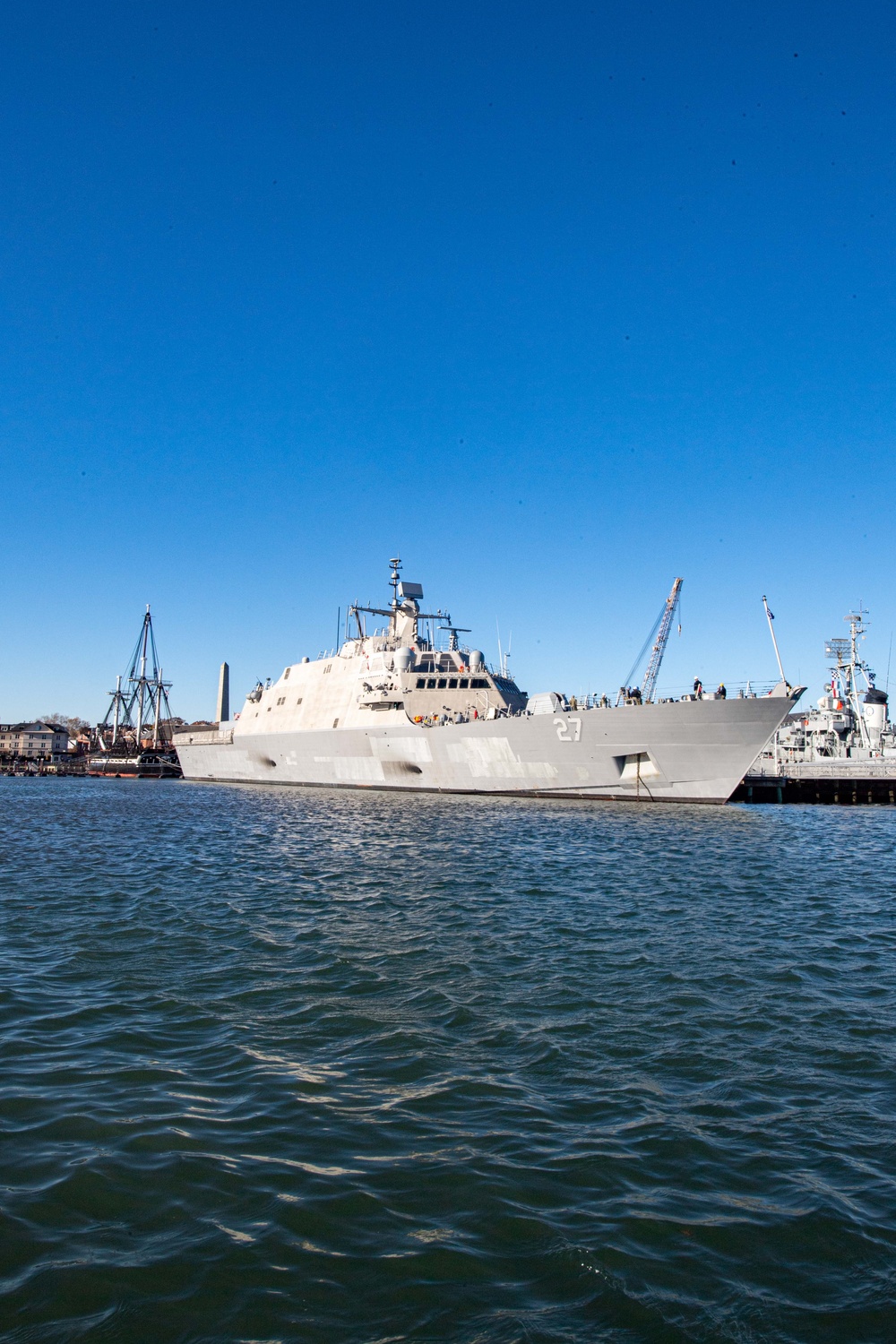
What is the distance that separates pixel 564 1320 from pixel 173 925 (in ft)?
30.0

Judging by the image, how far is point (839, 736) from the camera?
2339 inches

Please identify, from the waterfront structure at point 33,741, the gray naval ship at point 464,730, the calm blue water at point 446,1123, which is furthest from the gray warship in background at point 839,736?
the waterfront structure at point 33,741

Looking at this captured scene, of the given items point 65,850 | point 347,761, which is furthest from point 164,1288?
point 347,761

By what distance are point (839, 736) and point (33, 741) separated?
4939 inches

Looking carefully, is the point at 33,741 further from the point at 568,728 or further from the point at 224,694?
the point at 568,728

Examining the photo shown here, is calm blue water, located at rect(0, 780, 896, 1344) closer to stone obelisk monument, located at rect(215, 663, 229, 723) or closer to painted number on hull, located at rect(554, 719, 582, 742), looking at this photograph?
painted number on hull, located at rect(554, 719, 582, 742)

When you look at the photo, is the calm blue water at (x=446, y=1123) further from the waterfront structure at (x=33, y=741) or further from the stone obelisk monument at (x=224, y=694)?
the waterfront structure at (x=33, y=741)

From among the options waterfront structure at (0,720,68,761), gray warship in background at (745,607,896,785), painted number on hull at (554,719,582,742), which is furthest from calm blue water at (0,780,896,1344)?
waterfront structure at (0,720,68,761)

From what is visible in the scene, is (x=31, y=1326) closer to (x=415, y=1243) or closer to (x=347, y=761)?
(x=415, y=1243)

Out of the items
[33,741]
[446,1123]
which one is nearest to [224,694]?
[33,741]

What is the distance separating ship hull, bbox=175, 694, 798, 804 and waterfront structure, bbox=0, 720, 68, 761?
363 feet

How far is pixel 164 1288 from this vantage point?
12.4ft

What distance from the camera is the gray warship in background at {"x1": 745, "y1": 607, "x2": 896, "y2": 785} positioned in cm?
5238

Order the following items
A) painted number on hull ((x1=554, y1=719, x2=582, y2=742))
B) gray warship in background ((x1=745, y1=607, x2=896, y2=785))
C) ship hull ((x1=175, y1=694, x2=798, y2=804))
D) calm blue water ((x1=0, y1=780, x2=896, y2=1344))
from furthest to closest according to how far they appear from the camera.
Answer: gray warship in background ((x1=745, y1=607, x2=896, y2=785))
painted number on hull ((x1=554, y1=719, x2=582, y2=742))
ship hull ((x1=175, y1=694, x2=798, y2=804))
calm blue water ((x1=0, y1=780, x2=896, y2=1344))
